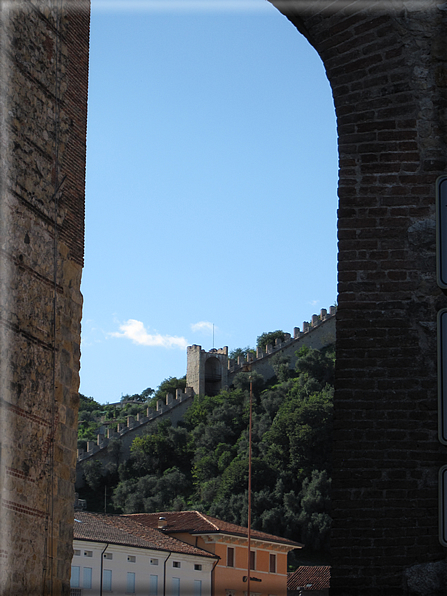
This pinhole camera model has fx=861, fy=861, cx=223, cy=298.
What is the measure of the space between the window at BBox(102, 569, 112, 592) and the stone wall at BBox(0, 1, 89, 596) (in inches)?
833

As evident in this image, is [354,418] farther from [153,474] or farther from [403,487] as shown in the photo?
[153,474]

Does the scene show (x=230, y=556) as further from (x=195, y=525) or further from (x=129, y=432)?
(x=129, y=432)

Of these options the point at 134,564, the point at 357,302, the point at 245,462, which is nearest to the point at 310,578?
the point at 134,564

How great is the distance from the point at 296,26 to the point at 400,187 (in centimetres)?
101

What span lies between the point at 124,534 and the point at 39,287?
24.3m

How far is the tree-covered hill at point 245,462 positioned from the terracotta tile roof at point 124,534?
26422 millimetres

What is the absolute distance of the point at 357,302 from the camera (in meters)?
3.80

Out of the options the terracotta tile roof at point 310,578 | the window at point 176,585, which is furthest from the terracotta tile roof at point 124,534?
the terracotta tile roof at point 310,578

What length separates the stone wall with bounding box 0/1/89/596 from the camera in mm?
4102

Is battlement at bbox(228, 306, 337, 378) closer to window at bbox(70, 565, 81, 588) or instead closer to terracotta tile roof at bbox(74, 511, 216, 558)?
terracotta tile roof at bbox(74, 511, 216, 558)

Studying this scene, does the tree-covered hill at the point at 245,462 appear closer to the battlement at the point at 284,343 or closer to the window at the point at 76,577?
the battlement at the point at 284,343

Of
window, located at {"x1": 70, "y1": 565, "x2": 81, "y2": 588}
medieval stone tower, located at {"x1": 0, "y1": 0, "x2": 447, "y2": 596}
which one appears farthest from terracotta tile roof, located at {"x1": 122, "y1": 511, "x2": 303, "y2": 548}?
medieval stone tower, located at {"x1": 0, "y1": 0, "x2": 447, "y2": 596}

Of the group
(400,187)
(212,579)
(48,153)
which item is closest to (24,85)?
(48,153)

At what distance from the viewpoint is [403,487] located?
358 centimetres
